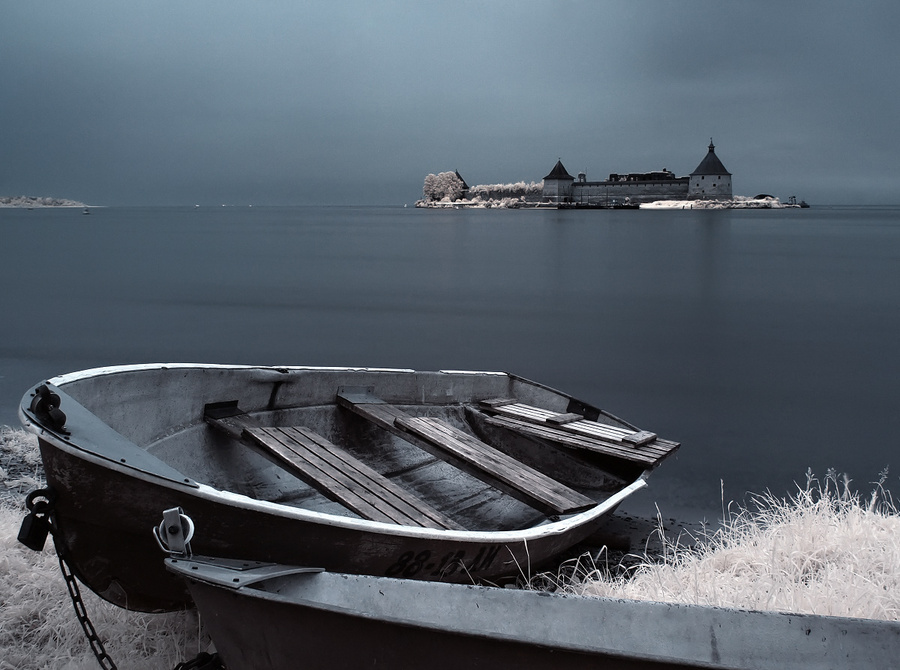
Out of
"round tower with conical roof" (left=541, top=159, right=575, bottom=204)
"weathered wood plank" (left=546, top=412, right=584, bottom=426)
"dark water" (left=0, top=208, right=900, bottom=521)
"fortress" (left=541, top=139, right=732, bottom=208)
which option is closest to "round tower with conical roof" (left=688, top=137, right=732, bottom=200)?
"fortress" (left=541, top=139, right=732, bottom=208)

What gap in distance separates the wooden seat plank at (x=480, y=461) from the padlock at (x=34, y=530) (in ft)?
8.51

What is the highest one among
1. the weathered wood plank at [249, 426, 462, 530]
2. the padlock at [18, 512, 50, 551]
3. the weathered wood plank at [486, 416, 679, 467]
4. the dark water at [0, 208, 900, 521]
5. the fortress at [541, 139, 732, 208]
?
the fortress at [541, 139, 732, 208]

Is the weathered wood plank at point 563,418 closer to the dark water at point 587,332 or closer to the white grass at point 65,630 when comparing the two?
the dark water at point 587,332

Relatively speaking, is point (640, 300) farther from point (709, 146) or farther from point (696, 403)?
point (709, 146)

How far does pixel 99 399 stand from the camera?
384cm

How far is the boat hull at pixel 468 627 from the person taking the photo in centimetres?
210

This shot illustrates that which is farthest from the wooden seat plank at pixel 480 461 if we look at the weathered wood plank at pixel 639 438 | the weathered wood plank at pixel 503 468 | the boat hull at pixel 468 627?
the boat hull at pixel 468 627

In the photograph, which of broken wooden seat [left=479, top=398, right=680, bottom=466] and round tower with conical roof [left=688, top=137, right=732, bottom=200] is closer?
broken wooden seat [left=479, top=398, right=680, bottom=466]

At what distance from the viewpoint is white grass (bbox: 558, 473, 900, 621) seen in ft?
12.3

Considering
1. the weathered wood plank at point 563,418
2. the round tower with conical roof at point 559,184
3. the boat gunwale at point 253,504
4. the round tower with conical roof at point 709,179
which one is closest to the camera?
the boat gunwale at point 253,504

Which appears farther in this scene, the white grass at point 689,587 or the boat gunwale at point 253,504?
the white grass at point 689,587

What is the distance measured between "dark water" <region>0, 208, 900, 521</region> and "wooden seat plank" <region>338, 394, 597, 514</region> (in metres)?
2.38

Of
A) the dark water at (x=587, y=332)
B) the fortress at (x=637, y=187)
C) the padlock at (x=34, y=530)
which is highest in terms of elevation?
the fortress at (x=637, y=187)

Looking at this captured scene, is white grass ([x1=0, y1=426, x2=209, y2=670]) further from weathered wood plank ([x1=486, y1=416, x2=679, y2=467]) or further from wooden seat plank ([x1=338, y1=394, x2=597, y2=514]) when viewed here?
weathered wood plank ([x1=486, y1=416, x2=679, y2=467])
